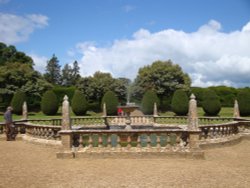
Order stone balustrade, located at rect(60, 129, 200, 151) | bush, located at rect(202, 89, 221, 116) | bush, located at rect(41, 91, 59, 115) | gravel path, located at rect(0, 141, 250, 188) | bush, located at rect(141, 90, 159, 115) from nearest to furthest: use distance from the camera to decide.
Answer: gravel path, located at rect(0, 141, 250, 188) < stone balustrade, located at rect(60, 129, 200, 151) < bush, located at rect(202, 89, 221, 116) < bush, located at rect(41, 91, 59, 115) < bush, located at rect(141, 90, 159, 115)

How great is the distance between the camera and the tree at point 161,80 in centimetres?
4784

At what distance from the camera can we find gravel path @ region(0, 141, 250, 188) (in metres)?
7.30

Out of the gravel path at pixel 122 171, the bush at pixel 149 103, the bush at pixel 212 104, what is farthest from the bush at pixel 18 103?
the gravel path at pixel 122 171

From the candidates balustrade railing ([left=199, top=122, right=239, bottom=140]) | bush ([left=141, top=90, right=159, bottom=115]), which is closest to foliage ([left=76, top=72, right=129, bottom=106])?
bush ([left=141, top=90, right=159, bottom=115])

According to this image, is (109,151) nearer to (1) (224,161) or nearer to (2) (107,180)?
(2) (107,180)

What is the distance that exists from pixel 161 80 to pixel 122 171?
40513 millimetres

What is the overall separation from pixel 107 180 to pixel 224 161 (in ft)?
15.1

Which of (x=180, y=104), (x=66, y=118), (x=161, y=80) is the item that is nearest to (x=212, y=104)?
(x=180, y=104)

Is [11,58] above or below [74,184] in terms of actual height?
above

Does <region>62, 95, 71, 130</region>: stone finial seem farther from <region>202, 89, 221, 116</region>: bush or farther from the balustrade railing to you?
<region>202, 89, 221, 116</region>: bush

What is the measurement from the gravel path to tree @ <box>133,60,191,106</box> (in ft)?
119

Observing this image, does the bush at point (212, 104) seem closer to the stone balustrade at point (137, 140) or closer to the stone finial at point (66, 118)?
the stone balustrade at point (137, 140)

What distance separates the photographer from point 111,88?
4534cm

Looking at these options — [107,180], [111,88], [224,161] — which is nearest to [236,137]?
[224,161]
